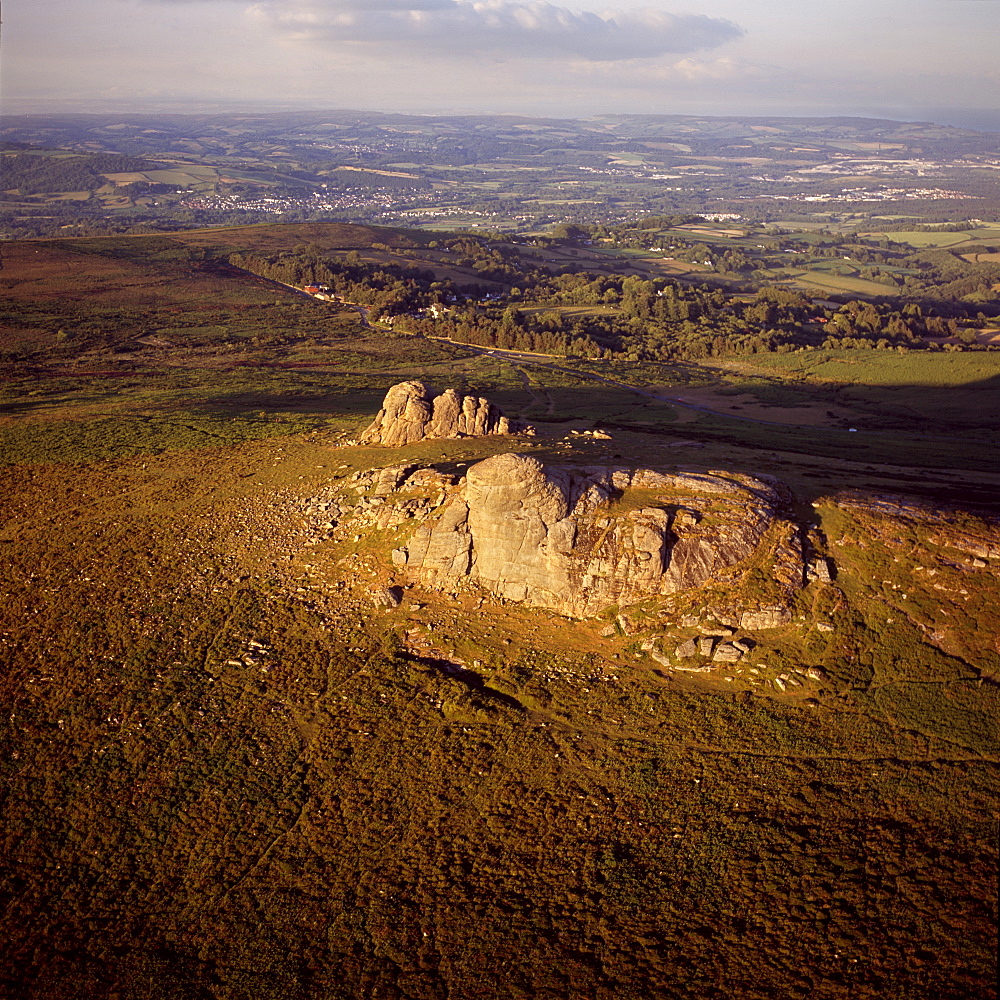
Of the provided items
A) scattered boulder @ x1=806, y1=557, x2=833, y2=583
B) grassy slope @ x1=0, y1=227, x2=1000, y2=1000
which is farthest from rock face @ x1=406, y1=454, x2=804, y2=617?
grassy slope @ x1=0, y1=227, x2=1000, y2=1000

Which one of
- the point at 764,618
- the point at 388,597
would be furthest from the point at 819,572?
the point at 388,597

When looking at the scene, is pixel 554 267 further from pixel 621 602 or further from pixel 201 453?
pixel 621 602

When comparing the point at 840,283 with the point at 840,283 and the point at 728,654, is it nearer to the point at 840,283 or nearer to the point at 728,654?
the point at 840,283

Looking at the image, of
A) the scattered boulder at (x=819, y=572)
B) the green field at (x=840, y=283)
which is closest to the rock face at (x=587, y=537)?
the scattered boulder at (x=819, y=572)

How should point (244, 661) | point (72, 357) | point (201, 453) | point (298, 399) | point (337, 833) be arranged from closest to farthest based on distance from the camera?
point (337, 833)
point (244, 661)
point (201, 453)
point (298, 399)
point (72, 357)

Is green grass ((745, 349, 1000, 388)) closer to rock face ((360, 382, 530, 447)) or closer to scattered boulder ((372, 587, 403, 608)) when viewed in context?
rock face ((360, 382, 530, 447))

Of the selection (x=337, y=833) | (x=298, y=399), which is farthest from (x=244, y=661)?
(x=298, y=399)

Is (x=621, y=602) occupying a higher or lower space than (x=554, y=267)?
lower
